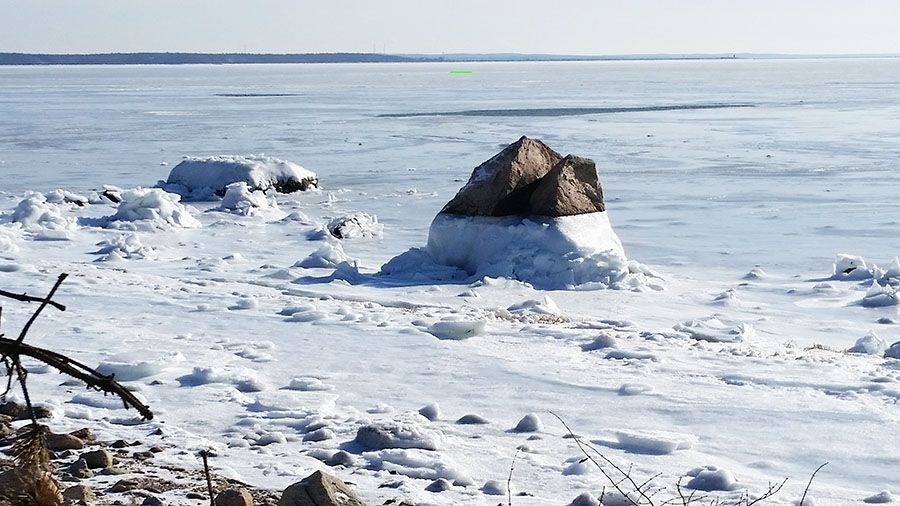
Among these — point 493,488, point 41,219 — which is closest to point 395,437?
point 493,488

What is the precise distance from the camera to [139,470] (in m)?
4.68

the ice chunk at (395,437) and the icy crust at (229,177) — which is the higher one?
the ice chunk at (395,437)

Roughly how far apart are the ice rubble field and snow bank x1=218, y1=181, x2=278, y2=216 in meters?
0.06

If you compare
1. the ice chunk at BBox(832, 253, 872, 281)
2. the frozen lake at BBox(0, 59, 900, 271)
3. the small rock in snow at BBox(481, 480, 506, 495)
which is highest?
the small rock in snow at BBox(481, 480, 506, 495)

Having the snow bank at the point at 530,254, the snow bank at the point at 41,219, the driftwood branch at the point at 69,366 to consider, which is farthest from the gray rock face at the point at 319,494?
the snow bank at the point at 41,219

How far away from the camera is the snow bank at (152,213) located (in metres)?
13.6

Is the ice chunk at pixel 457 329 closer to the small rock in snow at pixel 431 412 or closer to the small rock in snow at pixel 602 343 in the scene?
the small rock in snow at pixel 602 343

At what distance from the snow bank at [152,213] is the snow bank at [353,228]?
1945 millimetres

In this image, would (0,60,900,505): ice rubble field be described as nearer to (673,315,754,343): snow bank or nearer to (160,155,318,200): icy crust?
(673,315,754,343): snow bank

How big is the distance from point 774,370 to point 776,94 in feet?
170

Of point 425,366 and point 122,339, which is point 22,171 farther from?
point 425,366

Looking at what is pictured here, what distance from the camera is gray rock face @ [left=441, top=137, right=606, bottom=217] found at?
10.5m

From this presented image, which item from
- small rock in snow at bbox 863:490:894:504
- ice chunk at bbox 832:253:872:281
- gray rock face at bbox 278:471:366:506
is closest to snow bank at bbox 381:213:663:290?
ice chunk at bbox 832:253:872:281

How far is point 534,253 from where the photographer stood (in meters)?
10.1
